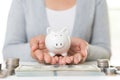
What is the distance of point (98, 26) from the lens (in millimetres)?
1073

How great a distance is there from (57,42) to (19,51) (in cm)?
23

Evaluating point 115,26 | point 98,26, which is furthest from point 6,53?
point 115,26

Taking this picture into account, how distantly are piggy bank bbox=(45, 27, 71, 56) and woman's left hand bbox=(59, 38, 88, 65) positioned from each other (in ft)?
Answer: 0.10

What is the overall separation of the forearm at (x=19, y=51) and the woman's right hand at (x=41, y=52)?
11 cm

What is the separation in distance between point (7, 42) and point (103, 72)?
1.68 feet

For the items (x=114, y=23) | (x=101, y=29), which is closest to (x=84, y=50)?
(x=101, y=29)

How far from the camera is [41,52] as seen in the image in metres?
0.73

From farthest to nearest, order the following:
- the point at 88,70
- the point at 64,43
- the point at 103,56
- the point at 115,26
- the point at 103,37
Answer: the point at 115,26
the point at 103,37
the point at 103,56
the point at 64,43
the point at 88,70

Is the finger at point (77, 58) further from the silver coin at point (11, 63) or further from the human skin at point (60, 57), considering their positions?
the silver coin at point (11, 63)

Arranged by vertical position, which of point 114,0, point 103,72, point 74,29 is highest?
point 114,0

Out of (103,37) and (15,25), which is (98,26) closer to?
(103,37)

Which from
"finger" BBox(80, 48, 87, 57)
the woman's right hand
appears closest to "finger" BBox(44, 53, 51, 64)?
the woman's right hand

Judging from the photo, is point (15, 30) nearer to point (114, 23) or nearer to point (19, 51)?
point (19, 51)

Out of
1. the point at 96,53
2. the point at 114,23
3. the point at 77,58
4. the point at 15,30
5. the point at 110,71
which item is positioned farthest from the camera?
the point at 114,23
